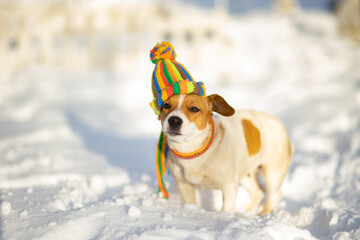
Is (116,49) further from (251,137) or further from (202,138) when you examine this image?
(202,138)

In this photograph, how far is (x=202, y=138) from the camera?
2.35 meters

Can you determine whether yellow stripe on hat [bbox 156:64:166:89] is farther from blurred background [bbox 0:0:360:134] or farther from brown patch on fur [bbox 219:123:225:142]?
blurred background [bbox 0:0:360:134]

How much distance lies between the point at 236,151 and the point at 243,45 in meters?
6.96

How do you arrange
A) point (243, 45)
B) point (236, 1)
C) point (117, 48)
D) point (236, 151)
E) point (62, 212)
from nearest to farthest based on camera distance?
1. point (62, 212)
2. point (236, 151)
3. point (117, 48)
4. point (243, 45)
5. point (236, 1)

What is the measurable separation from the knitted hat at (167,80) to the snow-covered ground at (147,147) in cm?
83

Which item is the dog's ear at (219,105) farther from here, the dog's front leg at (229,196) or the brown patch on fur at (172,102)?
the dog's front leg at (229,196)

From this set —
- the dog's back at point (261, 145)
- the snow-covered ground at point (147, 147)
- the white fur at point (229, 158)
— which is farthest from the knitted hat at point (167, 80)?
the snow-covered ground at point (147, 147)

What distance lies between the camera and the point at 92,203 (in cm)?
261

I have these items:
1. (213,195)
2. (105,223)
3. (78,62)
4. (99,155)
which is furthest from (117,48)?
(105,223)

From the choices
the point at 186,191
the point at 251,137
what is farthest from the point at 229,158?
the point at 186,191

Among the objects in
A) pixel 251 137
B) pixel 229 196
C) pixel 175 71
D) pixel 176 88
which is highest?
pixel 175 71

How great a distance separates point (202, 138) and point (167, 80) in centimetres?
49

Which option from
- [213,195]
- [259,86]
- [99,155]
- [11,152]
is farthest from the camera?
[259,86]

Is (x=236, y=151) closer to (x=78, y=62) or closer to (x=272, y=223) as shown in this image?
(x=272, y=223)
